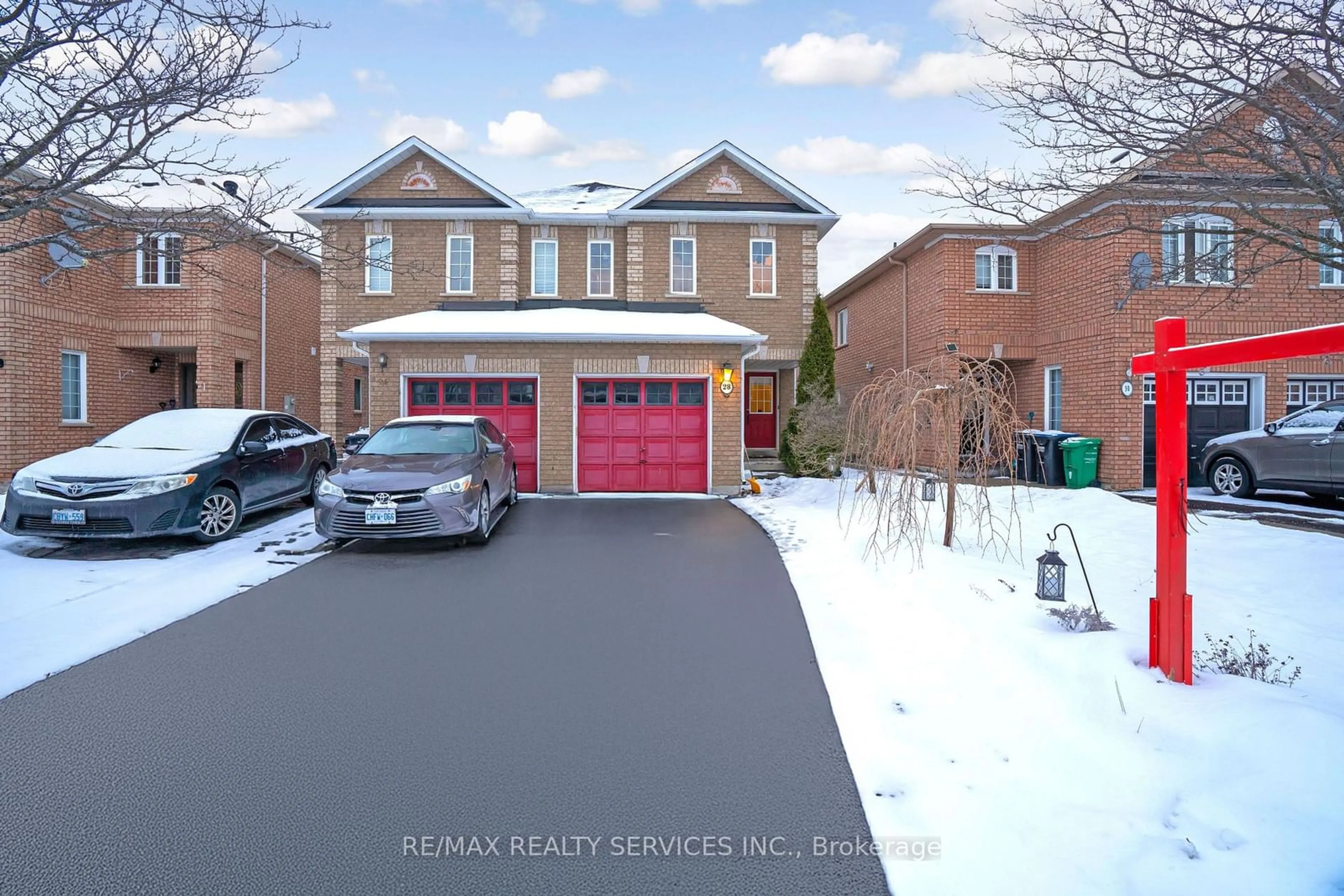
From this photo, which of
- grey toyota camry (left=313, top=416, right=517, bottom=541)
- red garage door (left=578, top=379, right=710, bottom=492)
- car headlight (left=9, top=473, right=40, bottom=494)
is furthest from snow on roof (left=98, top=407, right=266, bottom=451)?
red garage door (left=578, top=379, right=710, bottom=492)

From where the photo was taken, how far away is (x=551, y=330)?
44.3 feet

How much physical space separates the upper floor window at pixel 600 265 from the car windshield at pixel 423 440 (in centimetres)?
839

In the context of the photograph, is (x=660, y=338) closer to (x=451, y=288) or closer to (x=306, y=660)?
(x=451, y=288)

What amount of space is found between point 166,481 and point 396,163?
459 inches

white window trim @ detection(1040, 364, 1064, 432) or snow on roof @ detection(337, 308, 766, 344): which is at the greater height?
snow on roof @ detection(337, 308, 766, 344)

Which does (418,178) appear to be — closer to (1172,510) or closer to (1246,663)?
(1172,510)

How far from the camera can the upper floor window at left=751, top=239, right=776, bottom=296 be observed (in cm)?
1738

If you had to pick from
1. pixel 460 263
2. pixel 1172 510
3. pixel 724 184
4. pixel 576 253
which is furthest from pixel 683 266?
pixel 1172 510

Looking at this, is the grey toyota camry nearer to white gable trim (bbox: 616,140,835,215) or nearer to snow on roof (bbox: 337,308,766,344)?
snow on roof (bbox: 337,308,766,344)

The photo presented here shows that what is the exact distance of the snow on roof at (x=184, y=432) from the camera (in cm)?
898

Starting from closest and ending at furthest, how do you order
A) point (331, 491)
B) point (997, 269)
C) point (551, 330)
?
point (331, 491) → point (551, 330) → point (997, 269)

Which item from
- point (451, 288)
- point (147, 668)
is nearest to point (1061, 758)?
point (147, 668)

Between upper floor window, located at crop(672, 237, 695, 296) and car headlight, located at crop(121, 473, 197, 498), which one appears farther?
upper floor window, located at crop(672, 237, 695, 296)

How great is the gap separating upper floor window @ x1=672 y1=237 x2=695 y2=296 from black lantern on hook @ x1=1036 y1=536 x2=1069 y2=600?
1281cm
